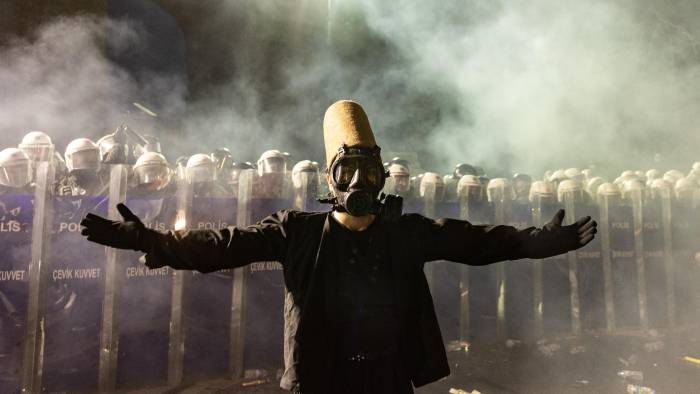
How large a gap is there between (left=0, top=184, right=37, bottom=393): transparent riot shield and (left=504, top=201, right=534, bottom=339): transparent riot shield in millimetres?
7524

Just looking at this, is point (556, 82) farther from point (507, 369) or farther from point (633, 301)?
point (507, 369)

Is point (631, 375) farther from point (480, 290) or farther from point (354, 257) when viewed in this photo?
point (354, 257)

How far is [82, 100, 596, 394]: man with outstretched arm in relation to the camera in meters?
2.34

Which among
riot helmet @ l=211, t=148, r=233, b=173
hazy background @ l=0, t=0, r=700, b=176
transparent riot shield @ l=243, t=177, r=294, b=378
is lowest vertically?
transparent riot shield @ l=243, t=177, r=294, b=378

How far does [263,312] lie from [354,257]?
4.33 metres

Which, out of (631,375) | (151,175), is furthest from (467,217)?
(151,175)

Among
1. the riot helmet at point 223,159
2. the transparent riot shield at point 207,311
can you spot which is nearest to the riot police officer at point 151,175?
the transparent riot shield at point 207,311

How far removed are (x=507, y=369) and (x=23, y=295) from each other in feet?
21.9

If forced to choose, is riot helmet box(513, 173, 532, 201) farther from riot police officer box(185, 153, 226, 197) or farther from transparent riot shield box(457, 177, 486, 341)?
riot police officer box(185, 153, 226, 197)

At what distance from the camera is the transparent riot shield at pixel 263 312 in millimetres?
6305

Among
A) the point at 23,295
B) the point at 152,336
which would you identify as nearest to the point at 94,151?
the point at 23,295

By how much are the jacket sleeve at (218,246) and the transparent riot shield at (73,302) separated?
13.1ft

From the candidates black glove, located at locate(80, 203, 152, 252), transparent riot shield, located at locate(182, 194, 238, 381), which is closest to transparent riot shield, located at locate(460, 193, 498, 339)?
transparent riot shield, located at locate(182, 194, 238, 381)

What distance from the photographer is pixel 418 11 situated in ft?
47.2
